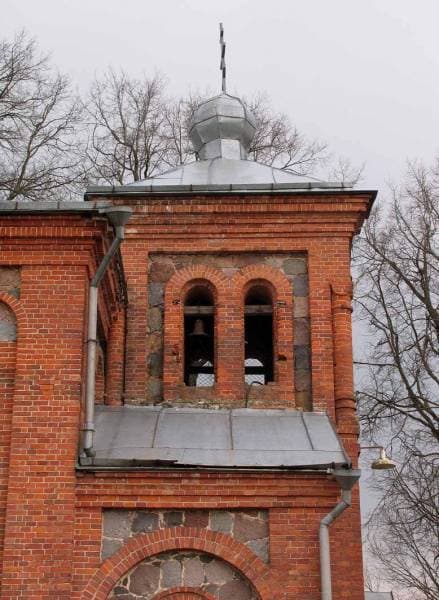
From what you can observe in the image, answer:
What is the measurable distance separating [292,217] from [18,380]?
4.27 metres

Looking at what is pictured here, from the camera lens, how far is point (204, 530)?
935 cm

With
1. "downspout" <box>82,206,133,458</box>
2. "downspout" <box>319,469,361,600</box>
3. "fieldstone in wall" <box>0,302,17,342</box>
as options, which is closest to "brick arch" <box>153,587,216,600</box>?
"downspout" <box>319,469,361,600</box>

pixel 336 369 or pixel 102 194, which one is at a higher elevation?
pixel 102 194

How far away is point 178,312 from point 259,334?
1342 millimetres

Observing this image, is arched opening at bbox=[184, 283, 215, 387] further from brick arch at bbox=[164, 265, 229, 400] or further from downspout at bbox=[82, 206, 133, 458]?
downspout at bbox=[82, 206, 133, 458]

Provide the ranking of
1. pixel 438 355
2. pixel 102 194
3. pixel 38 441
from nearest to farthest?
pixel 38 441 → pixel 102 194 → pixel 438 355

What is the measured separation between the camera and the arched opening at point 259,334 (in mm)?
12055

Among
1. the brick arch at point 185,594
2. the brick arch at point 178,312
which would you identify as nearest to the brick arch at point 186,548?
the brick arch at point 185,594

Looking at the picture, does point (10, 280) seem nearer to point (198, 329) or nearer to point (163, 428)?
point (163, 428)

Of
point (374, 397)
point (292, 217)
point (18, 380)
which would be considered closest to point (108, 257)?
point (18, 380)

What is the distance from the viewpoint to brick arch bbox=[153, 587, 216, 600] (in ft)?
30.3

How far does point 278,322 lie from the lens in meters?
11.7

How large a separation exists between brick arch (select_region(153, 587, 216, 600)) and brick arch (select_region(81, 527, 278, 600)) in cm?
36

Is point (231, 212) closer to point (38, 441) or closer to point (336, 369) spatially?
point (336, 369)
